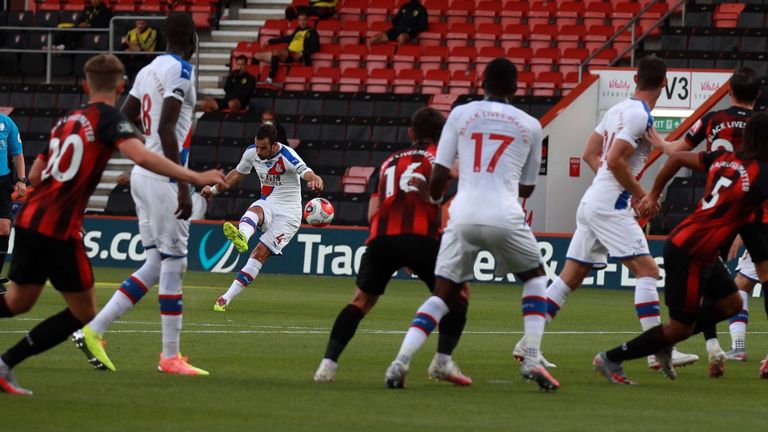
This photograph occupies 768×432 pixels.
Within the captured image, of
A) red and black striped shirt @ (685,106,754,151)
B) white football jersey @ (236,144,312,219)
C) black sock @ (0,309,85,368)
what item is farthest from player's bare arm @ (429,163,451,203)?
white football jersey @ (236,144,312,219)

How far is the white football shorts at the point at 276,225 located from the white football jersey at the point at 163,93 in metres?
7.40

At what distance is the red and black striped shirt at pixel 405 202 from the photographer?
9.97 m

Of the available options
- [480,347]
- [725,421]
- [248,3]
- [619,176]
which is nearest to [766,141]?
[619,176]

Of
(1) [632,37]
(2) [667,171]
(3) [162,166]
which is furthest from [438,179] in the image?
(1) [632,37]

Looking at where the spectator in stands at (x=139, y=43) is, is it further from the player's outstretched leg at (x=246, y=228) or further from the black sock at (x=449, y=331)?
the black sock at (x=449, y=331)

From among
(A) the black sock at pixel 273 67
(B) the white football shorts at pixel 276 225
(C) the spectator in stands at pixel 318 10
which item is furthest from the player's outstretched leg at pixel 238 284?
(C) the spectator in stands at pixel 318 10

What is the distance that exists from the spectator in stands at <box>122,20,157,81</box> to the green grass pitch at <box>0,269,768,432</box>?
14.4 meters

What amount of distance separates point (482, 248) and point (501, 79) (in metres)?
1.04

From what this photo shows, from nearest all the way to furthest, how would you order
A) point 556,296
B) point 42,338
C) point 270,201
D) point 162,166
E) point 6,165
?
point 162,166 → point 42,338 → point 556,296 → point 6,165 → point 270,201

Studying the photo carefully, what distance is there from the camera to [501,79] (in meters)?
9.46

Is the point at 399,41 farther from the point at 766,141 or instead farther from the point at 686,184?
the point at 766,141

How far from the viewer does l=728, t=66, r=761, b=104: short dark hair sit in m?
11.1

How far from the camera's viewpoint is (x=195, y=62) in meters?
31.5

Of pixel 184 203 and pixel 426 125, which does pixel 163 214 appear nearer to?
pixel 184 203
